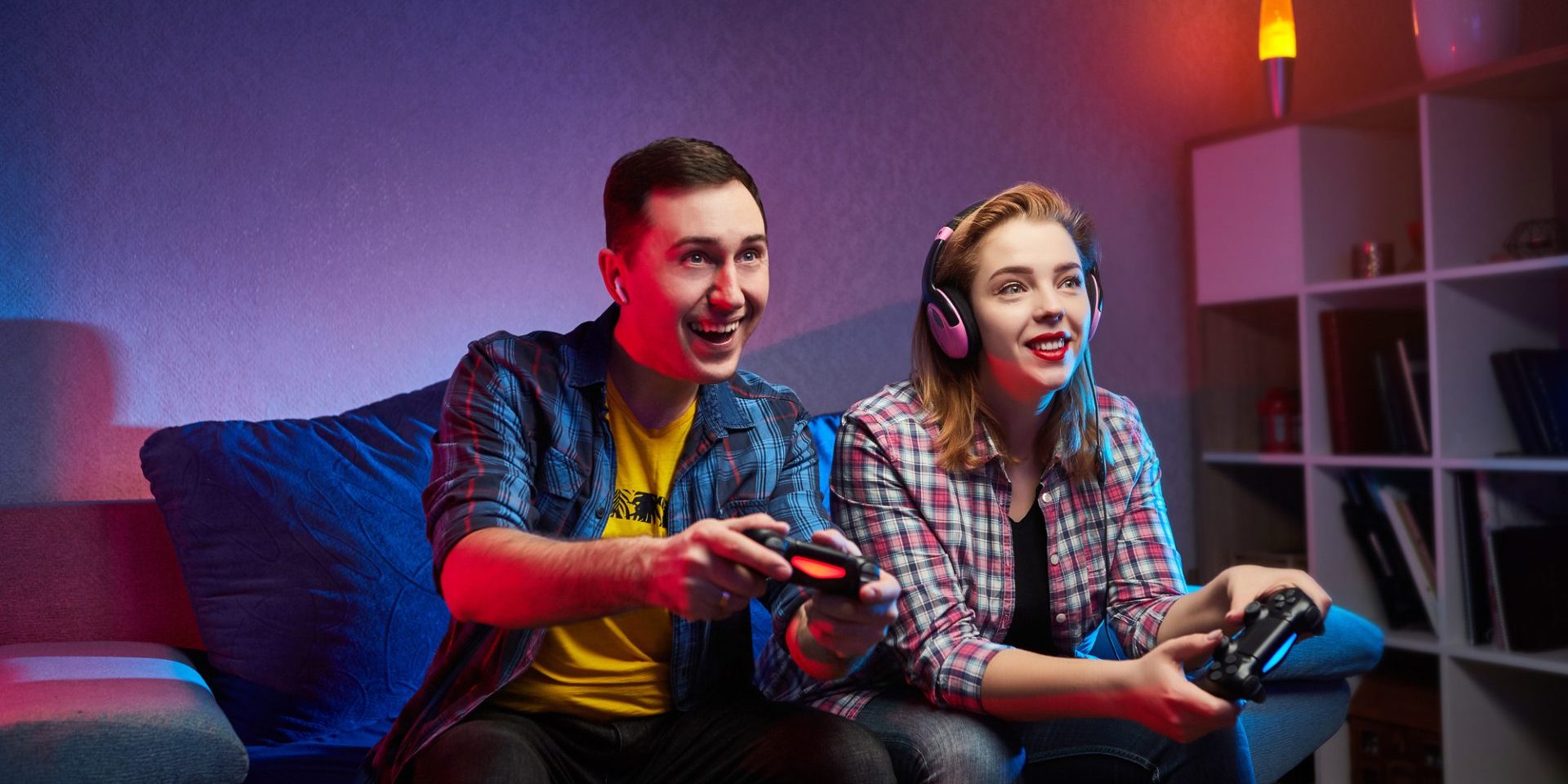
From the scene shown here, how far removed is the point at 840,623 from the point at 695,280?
41cm

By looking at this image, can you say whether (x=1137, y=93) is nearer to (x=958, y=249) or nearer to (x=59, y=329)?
(x=958, y=249)

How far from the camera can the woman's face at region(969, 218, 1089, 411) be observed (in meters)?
1.55

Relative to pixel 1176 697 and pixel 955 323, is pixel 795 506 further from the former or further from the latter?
pixel 1176 697

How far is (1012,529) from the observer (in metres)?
1.58

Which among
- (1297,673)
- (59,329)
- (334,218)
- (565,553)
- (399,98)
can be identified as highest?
(399,98)

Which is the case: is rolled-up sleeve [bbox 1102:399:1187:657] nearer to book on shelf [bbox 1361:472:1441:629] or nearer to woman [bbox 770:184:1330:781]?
woman [bbox 770:184:1330:781]

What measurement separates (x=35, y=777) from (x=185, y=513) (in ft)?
1.95

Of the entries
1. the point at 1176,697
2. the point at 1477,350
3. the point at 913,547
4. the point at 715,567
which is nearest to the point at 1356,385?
the point at 1477,350

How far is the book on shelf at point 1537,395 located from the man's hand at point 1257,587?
1461 millimetres

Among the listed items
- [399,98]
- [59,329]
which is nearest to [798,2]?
[399,98]

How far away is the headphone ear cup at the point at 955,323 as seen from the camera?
156 centimetres

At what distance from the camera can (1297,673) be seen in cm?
180

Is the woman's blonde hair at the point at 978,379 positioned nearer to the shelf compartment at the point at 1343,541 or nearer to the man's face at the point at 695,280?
the man's face at the point at 695,280

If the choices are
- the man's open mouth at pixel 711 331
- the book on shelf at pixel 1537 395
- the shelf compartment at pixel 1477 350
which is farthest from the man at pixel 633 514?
the book on shelf at pixel 1537 395
